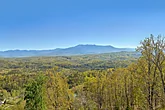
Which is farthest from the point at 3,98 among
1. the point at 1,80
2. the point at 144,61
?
the point at 144,61

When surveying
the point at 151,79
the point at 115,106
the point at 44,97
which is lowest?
the point at 115,106

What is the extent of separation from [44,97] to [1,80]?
97.2 m

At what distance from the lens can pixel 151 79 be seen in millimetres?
18531

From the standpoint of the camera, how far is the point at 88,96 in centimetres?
3222

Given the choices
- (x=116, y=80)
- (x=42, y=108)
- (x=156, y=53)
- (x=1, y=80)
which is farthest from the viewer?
(x=1, y=80)

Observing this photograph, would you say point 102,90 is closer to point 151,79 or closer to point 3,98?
point 151,79

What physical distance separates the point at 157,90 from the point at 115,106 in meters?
13.9

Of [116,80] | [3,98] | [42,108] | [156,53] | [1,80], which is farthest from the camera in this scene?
[1,80]

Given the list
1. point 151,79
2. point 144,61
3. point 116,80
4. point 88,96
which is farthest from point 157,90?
Result: point 88,96

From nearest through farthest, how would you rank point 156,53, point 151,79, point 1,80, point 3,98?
point 156,53, point 151,79, point 3,98, point 1,80

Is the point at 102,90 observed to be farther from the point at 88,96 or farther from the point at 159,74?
the point at 159,74

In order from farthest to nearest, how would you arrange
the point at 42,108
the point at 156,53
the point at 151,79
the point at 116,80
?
the point at 116,80 < the point at 42,108 < the point at 151,79 < the point at 156,53

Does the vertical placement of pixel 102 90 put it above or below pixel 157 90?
below

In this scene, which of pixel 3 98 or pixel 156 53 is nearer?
pixel 156 53
